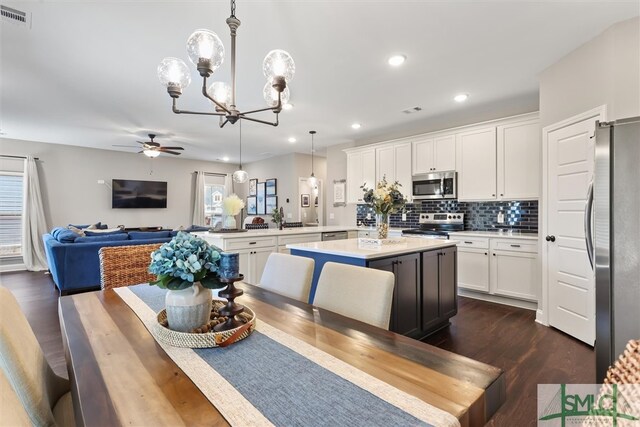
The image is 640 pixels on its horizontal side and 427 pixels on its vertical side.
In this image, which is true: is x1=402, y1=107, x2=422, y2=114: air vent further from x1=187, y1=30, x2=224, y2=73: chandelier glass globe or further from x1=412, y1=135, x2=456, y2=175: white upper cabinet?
x1=187, y1=30, x2=224, y2=73: chandelier glass globe

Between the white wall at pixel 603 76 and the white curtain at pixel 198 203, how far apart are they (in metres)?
8.02

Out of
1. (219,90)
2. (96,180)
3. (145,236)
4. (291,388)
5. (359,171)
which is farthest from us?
(96,180)

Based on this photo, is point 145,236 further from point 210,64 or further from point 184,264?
point 184,264

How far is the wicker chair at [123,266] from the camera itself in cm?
209

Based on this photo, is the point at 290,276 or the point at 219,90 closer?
the point at 290,276

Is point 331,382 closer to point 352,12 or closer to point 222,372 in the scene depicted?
point 222,372

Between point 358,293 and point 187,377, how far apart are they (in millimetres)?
855

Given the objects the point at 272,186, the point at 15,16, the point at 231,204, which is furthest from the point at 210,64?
the point at 272,186

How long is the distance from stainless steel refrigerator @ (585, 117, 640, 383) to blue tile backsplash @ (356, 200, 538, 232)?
2.71 metres

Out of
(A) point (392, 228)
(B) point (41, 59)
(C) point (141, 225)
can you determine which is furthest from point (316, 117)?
(C) point (141, 225)

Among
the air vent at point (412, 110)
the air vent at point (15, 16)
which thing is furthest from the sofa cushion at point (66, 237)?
the air vent at point (412, 110)

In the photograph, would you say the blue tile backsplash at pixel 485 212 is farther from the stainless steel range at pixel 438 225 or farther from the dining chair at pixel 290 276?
the dining chair at pixel 290 276

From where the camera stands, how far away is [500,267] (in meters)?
3.84

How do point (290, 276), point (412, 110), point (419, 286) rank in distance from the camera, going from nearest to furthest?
point (290, 276) < point (419, 286) < point (412, 110)
